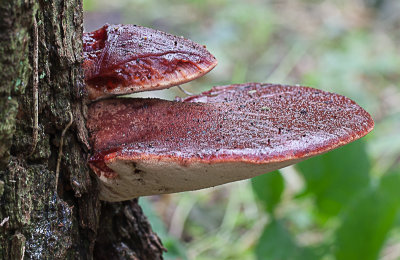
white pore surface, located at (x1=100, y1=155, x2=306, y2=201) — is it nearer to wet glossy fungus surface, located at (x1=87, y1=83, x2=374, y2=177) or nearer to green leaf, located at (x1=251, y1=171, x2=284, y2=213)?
wet glossy fungus surface, located at (x1=87, y1=83, x2=374, y2=177)

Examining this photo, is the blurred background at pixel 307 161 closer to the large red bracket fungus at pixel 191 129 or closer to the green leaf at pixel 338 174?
the green leaf at pixel 338 174

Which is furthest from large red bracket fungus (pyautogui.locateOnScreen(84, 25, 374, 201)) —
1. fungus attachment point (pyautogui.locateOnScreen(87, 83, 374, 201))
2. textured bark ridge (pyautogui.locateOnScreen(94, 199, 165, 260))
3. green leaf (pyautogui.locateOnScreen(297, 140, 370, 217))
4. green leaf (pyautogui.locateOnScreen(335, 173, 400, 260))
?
green leaf (pyautogui.locateOnScreen(297, 140, 370, 217))

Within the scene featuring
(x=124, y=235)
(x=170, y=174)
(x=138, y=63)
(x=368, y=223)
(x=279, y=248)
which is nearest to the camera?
(x=170, y=174)

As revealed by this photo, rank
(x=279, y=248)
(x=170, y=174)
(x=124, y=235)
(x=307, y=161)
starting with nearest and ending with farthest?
(x=170, y=174) → (x=124, y=235) → (x=279, y=248) → (x=307, y=161)

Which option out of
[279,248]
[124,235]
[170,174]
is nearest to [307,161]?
[279,248]

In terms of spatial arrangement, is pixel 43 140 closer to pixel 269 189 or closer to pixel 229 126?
pixel 229 126

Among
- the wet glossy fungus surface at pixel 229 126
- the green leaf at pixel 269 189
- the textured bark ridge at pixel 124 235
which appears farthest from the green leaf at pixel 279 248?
the wet glossy fungus surface at pixel 229 126

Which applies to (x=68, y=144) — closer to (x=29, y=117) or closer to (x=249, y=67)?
(x=29, y=117)
